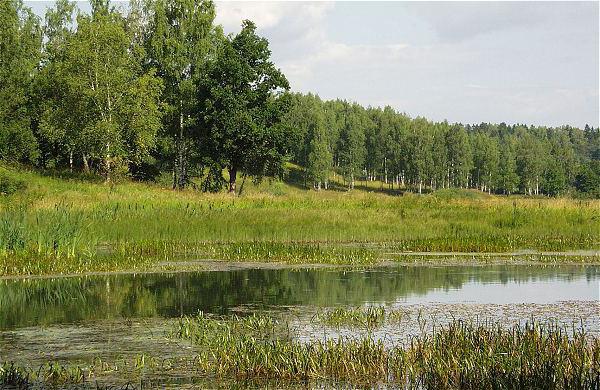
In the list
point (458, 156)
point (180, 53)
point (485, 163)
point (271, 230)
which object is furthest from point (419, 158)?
point (271, 230)

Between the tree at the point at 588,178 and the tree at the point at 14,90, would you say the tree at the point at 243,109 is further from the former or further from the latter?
the tree at the point at 588,178

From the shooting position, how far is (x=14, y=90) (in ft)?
220

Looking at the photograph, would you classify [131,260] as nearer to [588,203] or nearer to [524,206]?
[524,206]

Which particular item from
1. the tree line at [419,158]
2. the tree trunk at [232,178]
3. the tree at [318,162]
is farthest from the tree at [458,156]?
the tree trunk at [232,178]

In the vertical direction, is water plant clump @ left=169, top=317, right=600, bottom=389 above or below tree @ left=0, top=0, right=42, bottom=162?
below

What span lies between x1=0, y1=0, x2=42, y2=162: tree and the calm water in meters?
44.0

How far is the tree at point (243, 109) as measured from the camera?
61469mm

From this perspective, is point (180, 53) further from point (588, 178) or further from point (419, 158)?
point (588, 178)

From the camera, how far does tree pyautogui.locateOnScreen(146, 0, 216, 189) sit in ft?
222

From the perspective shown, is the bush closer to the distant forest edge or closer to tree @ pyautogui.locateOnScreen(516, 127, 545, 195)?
the distant forest edge

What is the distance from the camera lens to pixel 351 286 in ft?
71.8

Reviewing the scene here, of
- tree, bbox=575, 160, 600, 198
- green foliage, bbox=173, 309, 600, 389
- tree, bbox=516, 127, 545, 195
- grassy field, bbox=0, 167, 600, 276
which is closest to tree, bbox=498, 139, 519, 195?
tree, bbox=516, 127, 545, 195

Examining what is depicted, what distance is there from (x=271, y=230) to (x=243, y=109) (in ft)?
97.4

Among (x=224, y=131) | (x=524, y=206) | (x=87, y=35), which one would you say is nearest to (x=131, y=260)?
(x=524, y=206)
